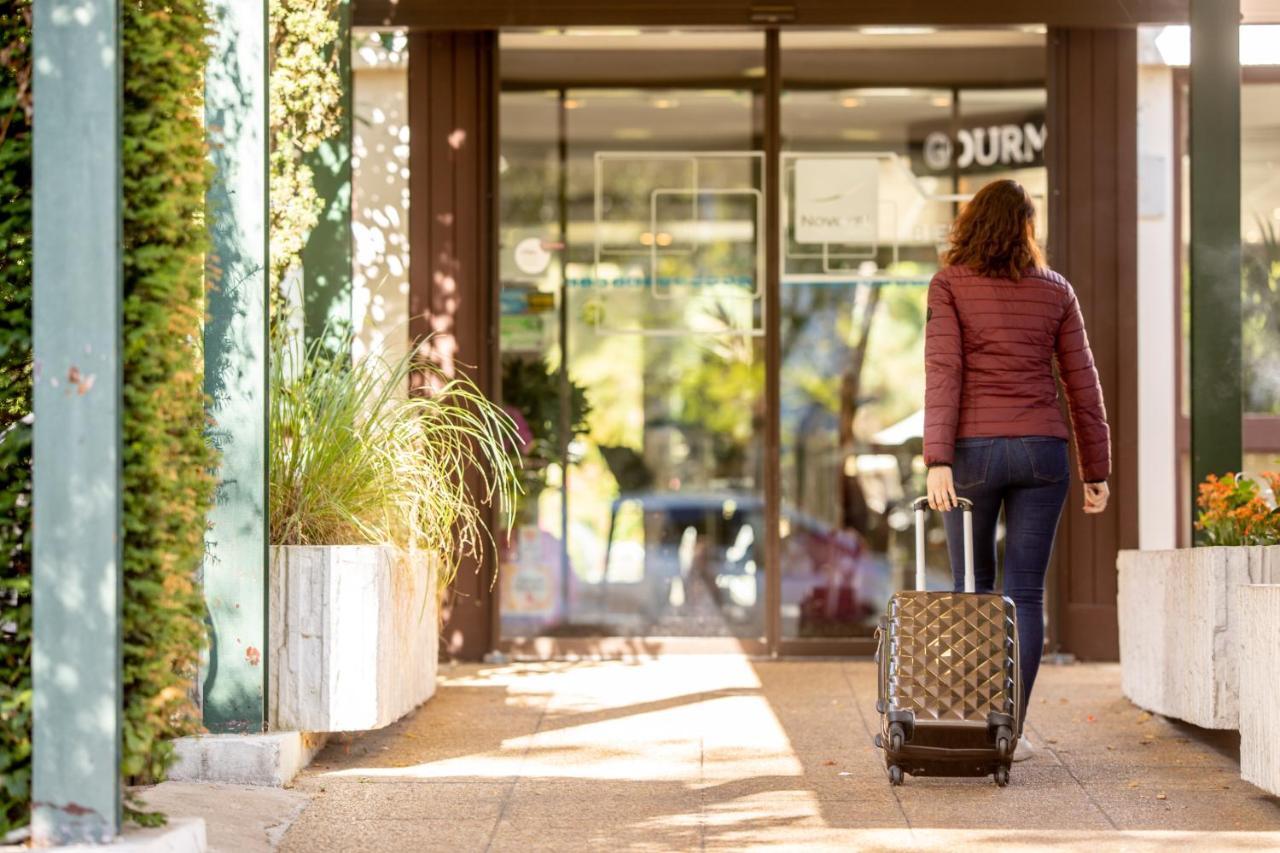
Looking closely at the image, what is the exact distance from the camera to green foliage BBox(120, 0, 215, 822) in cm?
352

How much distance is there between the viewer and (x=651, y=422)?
851 centimetres

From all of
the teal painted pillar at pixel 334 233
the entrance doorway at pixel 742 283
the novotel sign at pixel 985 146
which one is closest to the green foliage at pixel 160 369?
the teal painted pillar at pixel 334 233

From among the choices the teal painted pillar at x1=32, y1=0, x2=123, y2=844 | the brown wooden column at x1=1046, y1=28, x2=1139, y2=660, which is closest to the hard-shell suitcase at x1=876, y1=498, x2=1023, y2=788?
the teal painted pillar at x1=32, y1=0, x2=123, y2=844

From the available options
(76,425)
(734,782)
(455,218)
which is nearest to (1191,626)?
(734,782)

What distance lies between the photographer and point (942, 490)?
4.87 m

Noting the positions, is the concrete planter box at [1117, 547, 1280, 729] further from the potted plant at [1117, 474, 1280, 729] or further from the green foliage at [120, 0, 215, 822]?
the green foliage at [120, 0, 215, 822]

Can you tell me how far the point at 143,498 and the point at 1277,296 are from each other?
19.8 feet

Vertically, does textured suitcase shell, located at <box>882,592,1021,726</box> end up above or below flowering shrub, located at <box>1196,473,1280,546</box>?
below

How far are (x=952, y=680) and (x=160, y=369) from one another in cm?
230

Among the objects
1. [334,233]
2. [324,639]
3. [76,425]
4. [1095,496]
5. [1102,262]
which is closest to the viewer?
[76,425]

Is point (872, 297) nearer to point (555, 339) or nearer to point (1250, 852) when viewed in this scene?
point (555, 339)

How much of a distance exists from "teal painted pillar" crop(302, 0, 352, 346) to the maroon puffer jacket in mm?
2400

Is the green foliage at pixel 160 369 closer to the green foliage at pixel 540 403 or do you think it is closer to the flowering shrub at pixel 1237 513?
Answer: the flowering shrub at pixel 1237 513

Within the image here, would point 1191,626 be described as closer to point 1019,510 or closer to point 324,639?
point 1019,510
